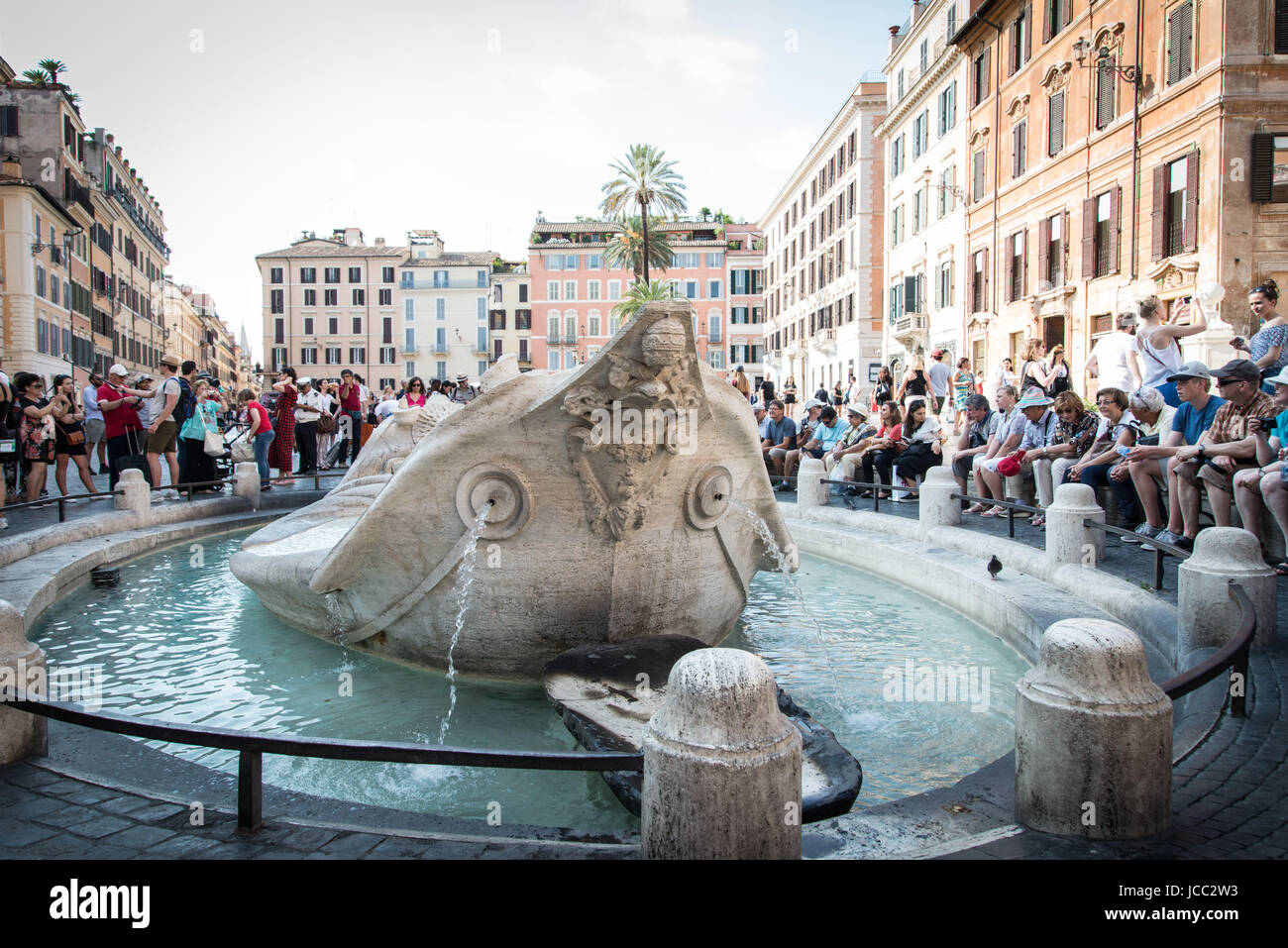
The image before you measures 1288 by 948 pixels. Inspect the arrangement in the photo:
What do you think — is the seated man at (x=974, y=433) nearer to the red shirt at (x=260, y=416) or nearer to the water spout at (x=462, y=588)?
the water spout at (x=462, y=588)

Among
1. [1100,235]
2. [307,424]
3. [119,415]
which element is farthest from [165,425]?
[1100,235]

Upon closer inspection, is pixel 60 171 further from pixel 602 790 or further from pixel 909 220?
pixel 602 790

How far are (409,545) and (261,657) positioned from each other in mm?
1773

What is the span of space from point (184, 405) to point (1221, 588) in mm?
11751

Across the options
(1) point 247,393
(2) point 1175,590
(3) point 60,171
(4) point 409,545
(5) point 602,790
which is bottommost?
(5) point 602,790

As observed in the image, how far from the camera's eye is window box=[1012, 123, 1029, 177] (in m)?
28.9

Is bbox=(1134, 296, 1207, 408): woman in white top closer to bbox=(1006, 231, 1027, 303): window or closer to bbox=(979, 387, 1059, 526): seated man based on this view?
bbox=(979, 387, 1059, 526): seated man

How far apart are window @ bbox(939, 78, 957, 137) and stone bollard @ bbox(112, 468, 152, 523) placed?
32.8 metres

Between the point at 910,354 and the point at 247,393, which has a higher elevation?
the point at 910,354

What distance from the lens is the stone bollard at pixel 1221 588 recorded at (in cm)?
422

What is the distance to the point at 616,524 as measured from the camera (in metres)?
4.67

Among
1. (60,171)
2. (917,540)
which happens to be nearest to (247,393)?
(917,540)
